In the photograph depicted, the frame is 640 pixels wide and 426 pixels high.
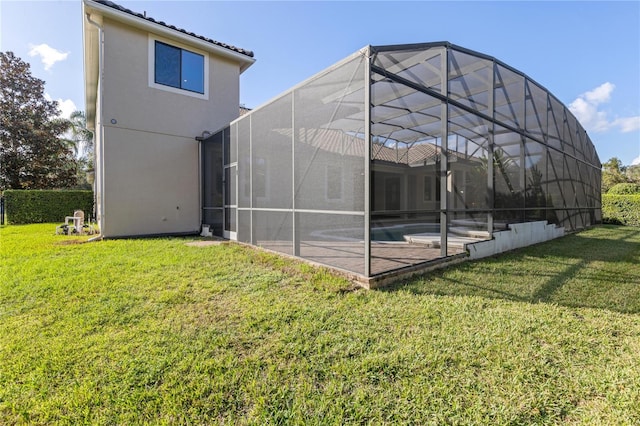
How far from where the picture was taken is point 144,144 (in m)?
8.23

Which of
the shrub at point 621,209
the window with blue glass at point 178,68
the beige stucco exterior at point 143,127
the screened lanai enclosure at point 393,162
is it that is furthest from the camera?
the shrub at point 621,209

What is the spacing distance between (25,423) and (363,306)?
9.01 ft

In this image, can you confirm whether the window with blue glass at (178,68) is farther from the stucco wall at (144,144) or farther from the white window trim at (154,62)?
the stucco wall at (144,144)

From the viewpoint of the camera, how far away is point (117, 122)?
7805 millimetres

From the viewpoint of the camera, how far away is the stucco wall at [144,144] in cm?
775

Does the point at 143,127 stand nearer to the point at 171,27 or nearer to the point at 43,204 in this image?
the point at 171,27

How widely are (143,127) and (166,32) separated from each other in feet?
9.27

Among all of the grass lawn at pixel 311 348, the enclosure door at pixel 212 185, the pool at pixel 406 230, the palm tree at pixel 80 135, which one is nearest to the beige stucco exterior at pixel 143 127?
the enclosure door at pixel 212 185

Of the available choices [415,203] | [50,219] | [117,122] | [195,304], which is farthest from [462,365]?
[50,219]

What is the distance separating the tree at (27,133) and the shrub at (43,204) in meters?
6.62

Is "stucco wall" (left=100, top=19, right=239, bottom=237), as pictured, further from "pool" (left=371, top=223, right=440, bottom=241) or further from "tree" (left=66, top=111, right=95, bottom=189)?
"tree" (left=66, top=111, right=95, bottom=189)

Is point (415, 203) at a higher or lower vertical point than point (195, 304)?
higher

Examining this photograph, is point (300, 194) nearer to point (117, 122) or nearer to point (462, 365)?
point (462, 365)

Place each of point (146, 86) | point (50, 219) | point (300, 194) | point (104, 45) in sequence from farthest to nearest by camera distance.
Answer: point (50, 219) → point (146, 86) → point (104, 45) → point (300, 194)
